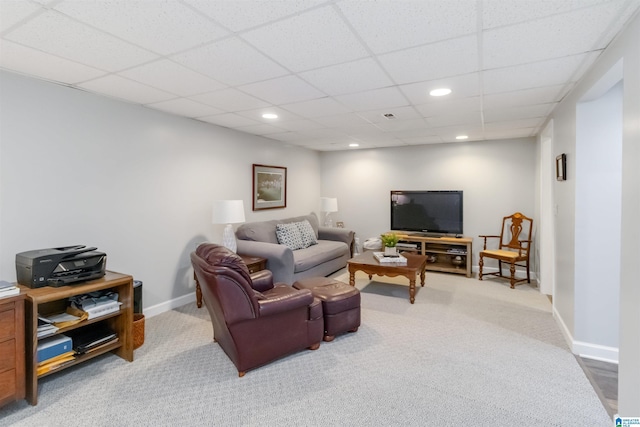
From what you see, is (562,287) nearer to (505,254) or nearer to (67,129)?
(505,254)

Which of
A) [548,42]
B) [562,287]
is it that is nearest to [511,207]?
[562,287]

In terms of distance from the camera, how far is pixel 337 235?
584 cm

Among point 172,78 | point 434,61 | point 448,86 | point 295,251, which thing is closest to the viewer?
point 434,61

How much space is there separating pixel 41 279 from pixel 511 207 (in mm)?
5976

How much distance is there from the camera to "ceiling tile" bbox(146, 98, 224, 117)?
320 cm

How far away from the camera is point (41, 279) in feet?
7.40

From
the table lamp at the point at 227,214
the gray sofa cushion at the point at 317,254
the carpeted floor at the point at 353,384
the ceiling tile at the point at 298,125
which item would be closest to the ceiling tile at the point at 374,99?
the ceiling tile at the point at 298,125

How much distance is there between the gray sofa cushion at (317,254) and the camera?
438 cm

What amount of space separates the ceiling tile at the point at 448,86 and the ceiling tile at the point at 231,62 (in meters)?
1.15

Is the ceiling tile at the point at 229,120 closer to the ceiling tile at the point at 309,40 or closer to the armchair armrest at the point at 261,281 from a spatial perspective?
the ceiling tile at the point at 309,40

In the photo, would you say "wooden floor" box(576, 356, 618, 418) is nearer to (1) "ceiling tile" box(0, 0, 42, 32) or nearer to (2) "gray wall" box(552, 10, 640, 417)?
(2) "gray wall" box(552, 10, 640, 417)

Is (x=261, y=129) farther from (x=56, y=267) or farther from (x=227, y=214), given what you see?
(x=56, y=267)

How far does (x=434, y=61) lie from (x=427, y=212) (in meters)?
3.85

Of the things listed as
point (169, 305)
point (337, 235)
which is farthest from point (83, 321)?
point (337, 235)
